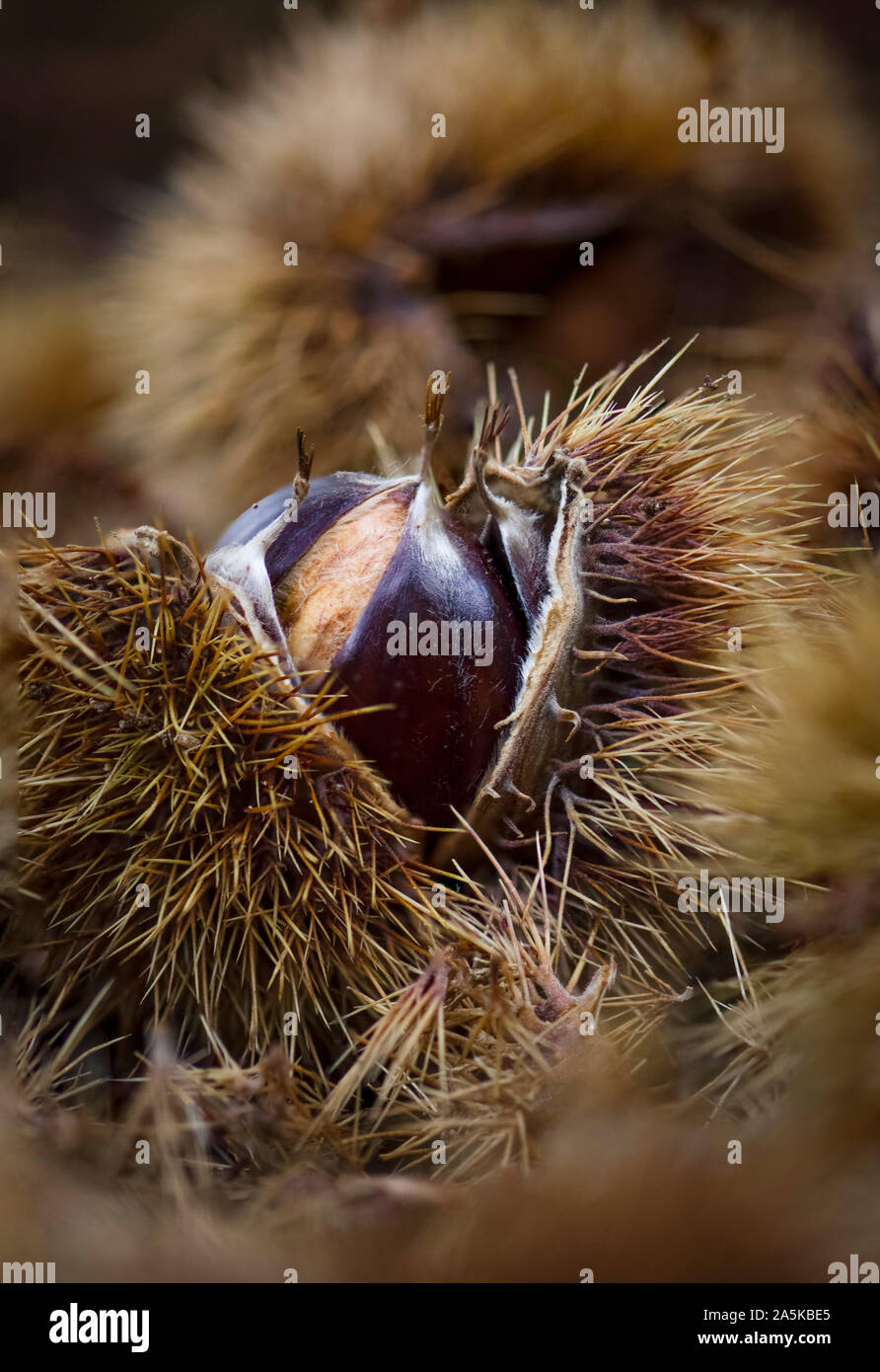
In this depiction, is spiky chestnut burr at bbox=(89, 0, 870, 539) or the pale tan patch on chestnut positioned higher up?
spiky chestnut burr at bbox=(89, 0, 870, 539)

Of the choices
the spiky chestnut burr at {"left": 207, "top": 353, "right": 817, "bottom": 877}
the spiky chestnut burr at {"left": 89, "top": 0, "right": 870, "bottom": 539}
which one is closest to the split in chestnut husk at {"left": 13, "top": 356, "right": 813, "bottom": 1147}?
the spiky chestnut burr at {"left": 207, "top": 353, "right": 817, "bottom": 877}

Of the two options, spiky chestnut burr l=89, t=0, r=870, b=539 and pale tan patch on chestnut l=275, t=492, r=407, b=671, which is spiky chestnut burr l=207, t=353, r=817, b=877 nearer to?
pale tan patch on chestnut l=275, t=492, r=407, b=671

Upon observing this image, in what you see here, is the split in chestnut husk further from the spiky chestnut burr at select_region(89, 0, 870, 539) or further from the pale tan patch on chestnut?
the spiky chestnut burr at select_region(89, 0, 870, 539)

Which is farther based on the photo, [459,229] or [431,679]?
[459,229]

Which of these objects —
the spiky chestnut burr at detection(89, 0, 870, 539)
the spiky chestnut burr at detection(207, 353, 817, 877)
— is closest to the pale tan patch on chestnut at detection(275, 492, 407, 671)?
the spiky chestnut burr at detection(207, 353, 817, 877)

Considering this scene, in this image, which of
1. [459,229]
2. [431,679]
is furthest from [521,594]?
[459,229]

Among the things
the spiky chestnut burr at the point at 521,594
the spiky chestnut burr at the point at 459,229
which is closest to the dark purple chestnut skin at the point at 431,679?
the spiky chestnut burr at the point at 521,594

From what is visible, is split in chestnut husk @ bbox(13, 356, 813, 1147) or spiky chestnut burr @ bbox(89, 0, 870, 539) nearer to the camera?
split in chestnut husk @ bbox(13, 356, 813, 1147)

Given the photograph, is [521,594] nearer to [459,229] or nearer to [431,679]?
[431,679]

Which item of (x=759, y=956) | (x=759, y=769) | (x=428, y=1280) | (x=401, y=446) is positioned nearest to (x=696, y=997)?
(x=759, y=956)
